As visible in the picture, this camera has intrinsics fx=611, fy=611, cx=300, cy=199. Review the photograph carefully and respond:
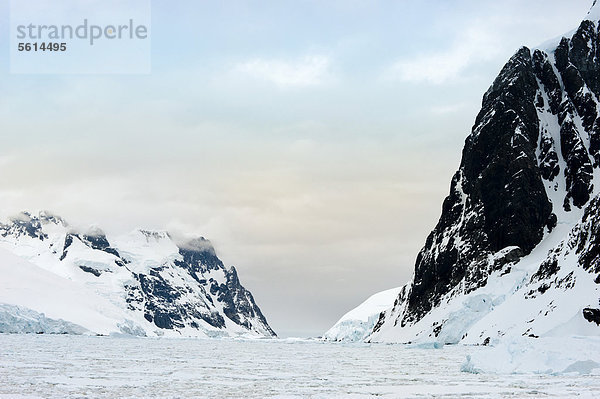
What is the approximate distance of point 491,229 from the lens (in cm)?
18425

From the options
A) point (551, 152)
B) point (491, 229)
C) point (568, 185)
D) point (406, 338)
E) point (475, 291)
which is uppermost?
point (551, 152)

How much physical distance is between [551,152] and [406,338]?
7447 centimetres

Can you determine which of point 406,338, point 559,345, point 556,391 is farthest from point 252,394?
point 406,338

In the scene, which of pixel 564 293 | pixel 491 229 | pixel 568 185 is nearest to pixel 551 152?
pixel 568 185

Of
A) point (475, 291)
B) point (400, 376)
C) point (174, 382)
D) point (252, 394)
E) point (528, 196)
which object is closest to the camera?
point (252, 394)

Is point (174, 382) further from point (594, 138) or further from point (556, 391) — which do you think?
point (594, 138)

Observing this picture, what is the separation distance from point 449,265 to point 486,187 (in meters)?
27.6

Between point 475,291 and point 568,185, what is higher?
point 568,185

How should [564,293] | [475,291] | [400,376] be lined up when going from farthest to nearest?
[475,291] < [564,293] < [400,376]

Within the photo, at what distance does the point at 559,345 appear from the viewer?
1871 inches

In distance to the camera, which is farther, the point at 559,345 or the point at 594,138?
the point at 594,138

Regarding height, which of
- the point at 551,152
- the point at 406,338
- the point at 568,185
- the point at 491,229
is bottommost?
the point at 406,338

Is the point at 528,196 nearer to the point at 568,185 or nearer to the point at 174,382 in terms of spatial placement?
the point at 568,185

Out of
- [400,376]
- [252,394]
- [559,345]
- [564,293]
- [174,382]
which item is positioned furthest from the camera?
[564,293]
